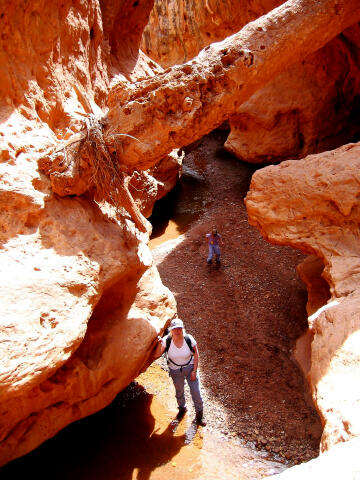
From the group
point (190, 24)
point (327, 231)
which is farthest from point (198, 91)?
point (190, 24)

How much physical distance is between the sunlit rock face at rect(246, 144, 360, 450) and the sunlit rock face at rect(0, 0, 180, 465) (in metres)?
1.86

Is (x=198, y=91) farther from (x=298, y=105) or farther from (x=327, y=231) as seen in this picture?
(x=298, y=105)

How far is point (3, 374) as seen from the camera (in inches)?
120

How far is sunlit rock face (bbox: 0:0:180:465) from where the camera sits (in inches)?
136

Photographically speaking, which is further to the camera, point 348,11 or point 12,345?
point 348,11

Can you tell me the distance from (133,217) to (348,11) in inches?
175

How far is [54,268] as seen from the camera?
3.84m

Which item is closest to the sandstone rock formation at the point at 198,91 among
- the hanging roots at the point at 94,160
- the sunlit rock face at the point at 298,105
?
the hanging roots at the point at 94,160

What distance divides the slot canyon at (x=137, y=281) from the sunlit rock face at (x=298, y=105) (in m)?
4.58

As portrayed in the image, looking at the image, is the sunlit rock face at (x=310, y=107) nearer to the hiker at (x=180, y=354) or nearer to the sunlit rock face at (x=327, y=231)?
the sunlit rock face at (x=327, y=231)

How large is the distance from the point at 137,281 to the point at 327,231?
2599 mm

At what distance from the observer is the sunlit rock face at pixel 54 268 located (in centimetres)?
345

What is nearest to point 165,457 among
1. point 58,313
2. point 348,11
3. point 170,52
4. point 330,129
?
point 58,313

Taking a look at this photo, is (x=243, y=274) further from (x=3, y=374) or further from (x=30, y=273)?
(x=3, y=374)
